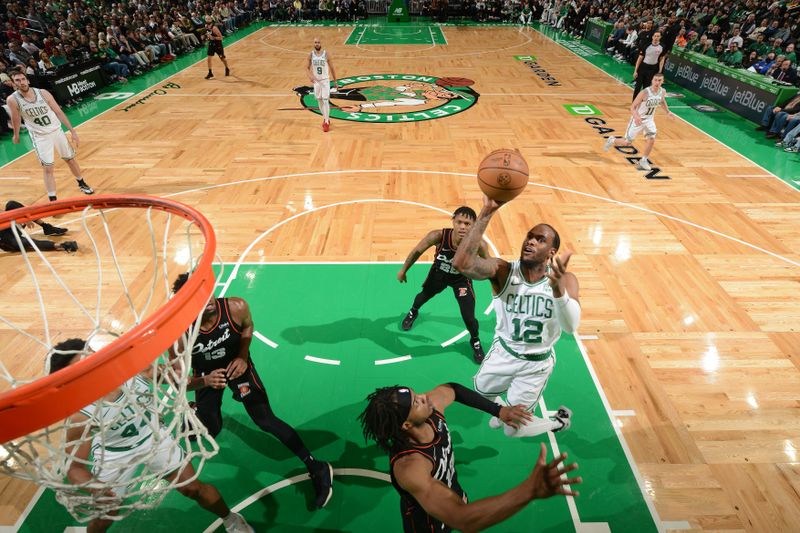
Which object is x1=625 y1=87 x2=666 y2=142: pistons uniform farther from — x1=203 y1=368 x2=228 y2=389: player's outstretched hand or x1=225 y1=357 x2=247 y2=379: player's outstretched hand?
x1=203 y1=368 x2=228 y2=389: player's outstretched hand

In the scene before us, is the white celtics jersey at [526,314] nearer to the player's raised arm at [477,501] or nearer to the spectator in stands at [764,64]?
the player's raised arm at [477,501]

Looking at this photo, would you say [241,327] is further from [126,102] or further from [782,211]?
[126,102]

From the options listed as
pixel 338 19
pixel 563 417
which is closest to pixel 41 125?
pixel 563 417

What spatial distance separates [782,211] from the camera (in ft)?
25.0

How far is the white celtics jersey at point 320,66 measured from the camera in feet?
33.2

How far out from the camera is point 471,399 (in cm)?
314

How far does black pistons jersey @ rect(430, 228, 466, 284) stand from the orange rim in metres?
2.63

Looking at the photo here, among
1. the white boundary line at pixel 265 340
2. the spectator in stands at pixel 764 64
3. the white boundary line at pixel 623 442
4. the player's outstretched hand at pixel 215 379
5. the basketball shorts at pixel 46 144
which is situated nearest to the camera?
the player's outstretched hand at pixel 215 379

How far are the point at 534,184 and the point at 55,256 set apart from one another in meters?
7.59

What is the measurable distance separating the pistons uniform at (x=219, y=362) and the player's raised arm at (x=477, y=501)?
1.59 m

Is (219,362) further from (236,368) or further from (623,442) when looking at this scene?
(623,442)

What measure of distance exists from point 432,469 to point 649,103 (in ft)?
27.6

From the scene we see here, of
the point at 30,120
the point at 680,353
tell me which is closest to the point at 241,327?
the point at 680,353

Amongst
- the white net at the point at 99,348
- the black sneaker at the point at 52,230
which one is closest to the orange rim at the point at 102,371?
the white net at the point at 99,348
